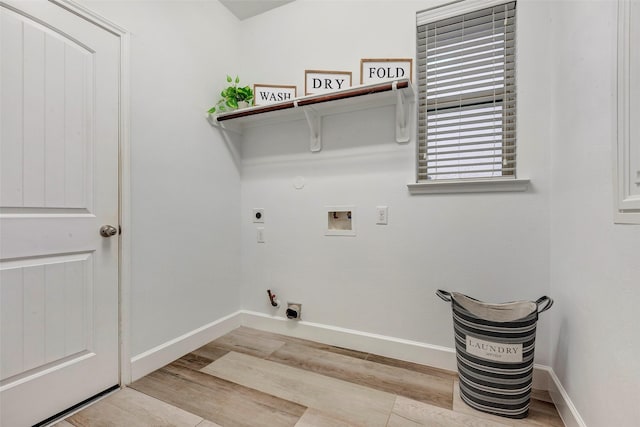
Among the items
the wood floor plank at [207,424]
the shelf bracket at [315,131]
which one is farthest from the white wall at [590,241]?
the wood floor plank at [207,424]

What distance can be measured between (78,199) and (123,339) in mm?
786

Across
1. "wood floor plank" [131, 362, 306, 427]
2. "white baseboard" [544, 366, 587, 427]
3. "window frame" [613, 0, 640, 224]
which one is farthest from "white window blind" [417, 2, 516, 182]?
"wood floor plank" [131, 362, 306, 427]

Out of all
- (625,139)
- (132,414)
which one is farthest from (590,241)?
(132,414)

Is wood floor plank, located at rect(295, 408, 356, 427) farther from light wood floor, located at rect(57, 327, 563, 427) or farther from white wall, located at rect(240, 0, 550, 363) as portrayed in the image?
white wall, located at rect(240, 0, 550, 363)

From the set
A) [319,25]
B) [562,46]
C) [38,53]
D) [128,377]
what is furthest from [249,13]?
[128,377]

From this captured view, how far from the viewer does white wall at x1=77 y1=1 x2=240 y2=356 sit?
5.28 ft

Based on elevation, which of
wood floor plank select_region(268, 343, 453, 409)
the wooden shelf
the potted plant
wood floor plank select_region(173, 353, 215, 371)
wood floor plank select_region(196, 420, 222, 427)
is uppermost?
the potted plant

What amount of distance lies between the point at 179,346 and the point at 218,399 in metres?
0.57

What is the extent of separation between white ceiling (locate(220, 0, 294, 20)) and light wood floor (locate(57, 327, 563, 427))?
8.54ft

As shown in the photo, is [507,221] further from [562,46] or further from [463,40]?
[463,40]

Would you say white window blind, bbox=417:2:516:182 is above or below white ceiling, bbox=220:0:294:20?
below

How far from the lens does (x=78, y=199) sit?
4.46 feet

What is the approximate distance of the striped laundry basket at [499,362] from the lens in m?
1.28

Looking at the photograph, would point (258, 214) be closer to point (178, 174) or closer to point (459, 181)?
point (178, 174)
